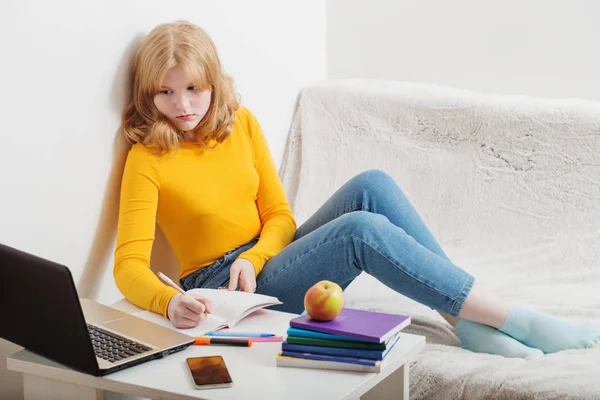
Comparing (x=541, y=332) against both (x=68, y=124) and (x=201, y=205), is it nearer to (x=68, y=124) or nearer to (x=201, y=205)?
(x=201, y=205)

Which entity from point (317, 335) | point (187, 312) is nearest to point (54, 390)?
point (187, 312)

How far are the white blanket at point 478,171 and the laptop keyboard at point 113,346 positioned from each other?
781 mm

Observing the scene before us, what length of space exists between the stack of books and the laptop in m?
0.20

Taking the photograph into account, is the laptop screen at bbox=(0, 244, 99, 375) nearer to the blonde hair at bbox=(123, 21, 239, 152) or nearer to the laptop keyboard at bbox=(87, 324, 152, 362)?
the laptop keyboard at bbox=(87, 324, 152, 362)

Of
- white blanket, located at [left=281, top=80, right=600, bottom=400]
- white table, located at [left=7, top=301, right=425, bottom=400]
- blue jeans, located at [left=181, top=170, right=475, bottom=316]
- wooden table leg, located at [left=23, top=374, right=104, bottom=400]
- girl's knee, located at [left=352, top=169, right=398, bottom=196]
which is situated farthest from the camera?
white blanket, located at [left=281, top=80, right=600, bottom=400]

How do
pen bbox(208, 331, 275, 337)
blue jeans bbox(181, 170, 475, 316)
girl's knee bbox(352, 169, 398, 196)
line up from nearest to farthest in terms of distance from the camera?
pen bbox(208, 331, 275, 337)
blue jeans bbox(181, 170, 475, 316)
girl's knee bbox(352, 169, 398, 196)

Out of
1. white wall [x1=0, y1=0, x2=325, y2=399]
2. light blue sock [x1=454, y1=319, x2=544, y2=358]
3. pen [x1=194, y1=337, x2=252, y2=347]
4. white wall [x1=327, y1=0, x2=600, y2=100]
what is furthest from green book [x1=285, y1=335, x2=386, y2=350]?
white wall [x1=327, y1=0, x2=600, y2=100]

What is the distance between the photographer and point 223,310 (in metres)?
1.55

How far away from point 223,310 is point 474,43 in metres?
1.47

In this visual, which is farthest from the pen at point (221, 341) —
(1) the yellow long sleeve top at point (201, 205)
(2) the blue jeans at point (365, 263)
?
(2) the blue jeans at point (365, 263)

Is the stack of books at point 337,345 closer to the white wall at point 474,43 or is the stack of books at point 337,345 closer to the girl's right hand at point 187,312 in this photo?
the girl's right hand at point 187,312

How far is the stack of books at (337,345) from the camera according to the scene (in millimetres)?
1311

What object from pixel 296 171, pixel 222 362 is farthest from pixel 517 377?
pixel 296 171

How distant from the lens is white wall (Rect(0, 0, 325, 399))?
5.14 feet
